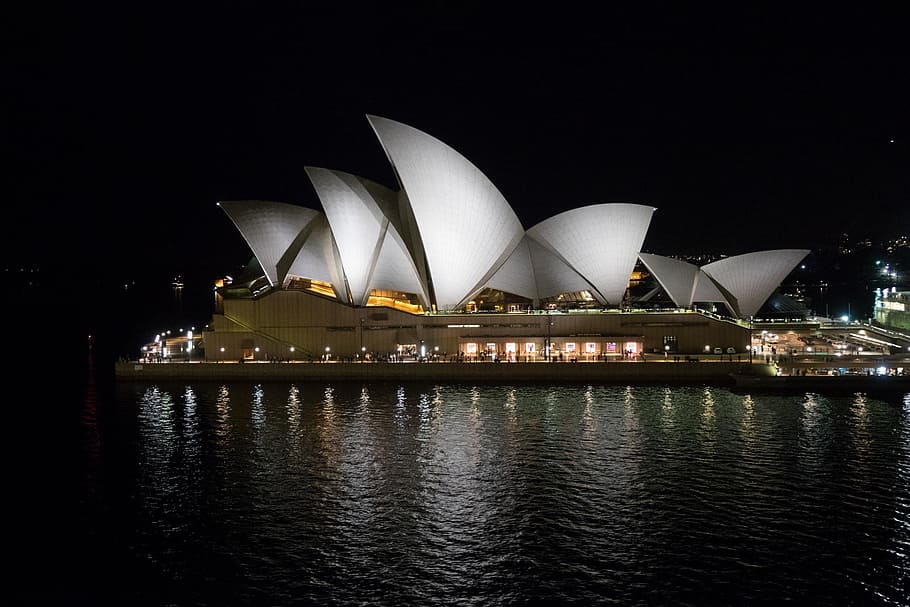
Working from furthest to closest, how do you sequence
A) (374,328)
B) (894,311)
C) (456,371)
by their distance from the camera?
(894,311) → (374,328) → (456,371)

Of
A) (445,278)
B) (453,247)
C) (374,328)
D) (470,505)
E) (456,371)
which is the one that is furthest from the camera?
(445,278)

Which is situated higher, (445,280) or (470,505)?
(445,280)

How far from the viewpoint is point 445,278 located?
39.7 m

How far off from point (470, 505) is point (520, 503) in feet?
4.07

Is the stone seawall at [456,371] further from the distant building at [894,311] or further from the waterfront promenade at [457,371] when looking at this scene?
the distant building at [894,311]

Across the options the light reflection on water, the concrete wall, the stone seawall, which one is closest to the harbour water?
the light reflection on water

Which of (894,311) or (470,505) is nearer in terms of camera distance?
(470,505)

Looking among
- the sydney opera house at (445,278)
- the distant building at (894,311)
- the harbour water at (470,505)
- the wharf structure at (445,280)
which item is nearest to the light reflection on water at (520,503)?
the harbour water at (470,505)

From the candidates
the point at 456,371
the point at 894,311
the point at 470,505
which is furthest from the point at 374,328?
the point at 894,311

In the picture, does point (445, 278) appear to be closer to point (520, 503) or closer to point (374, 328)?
point (374, 328)

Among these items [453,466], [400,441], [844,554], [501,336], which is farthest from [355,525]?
[501,336]

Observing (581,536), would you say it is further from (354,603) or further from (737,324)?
(737,324)

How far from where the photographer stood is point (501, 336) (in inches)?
1540

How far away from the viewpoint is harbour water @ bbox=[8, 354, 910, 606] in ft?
44.5
